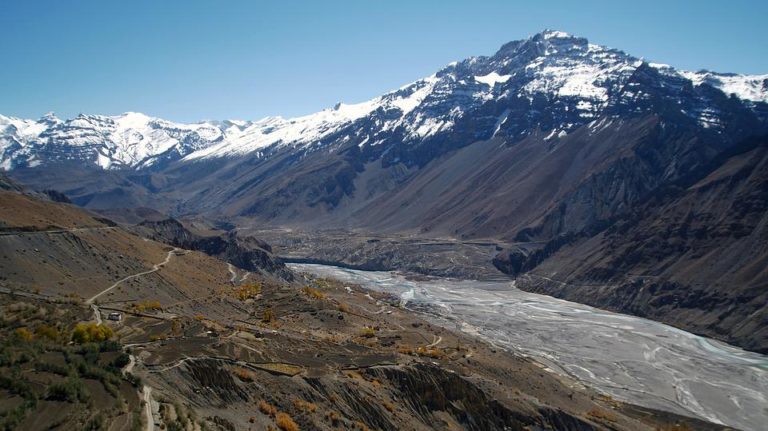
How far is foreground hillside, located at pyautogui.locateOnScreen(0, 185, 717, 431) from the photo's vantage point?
38.9 metres

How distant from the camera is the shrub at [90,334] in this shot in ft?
178

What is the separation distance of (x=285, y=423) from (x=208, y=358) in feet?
27.3

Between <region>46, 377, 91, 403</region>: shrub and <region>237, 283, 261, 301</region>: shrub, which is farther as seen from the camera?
<region>237, 283, 261, 301</region>: shrub

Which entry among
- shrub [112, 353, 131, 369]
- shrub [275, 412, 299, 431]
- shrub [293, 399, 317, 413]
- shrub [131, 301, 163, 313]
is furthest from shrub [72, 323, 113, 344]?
shrub [275, 412, 299, 431]

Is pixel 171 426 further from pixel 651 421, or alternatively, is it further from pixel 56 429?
pixel 651 421

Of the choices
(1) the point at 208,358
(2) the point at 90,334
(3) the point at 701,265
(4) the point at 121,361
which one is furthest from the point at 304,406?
(3) the point at 701,265

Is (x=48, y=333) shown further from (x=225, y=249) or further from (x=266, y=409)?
(x=225, y=249)

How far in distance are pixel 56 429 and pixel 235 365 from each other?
19.7m

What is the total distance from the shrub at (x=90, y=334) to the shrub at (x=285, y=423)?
699 inches

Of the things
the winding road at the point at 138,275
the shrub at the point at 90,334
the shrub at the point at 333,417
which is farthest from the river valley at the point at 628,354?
the shrub at the point at 90,334

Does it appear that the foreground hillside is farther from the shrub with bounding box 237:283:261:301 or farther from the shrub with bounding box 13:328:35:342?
the shrub with bounding box 237:283:261:301

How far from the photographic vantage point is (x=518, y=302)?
183m

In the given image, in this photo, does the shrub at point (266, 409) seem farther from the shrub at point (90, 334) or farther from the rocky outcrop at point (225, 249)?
the rocky outcrop at point (225, 249)

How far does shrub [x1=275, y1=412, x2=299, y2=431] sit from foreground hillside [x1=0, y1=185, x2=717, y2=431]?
112 millimetres
